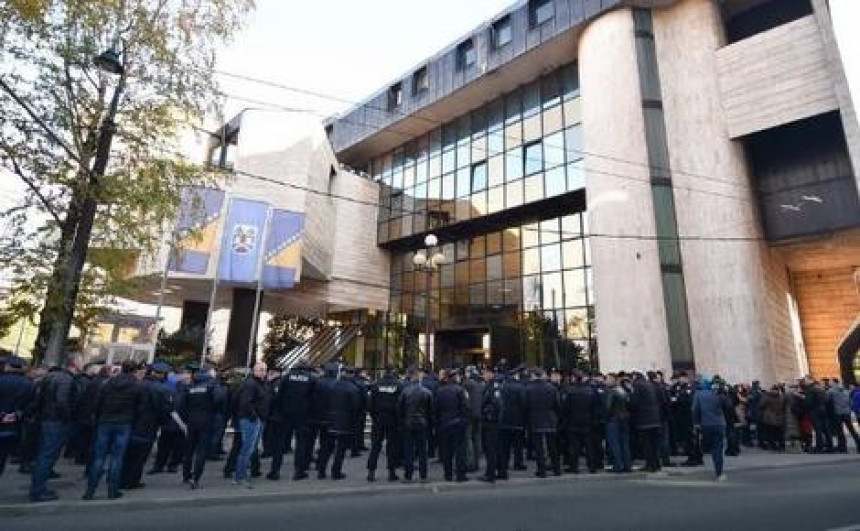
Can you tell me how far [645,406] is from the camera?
34.9 ft

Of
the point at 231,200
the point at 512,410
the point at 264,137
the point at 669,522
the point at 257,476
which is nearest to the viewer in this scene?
the point at 669,522

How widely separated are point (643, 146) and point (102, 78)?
Result: 693 inches

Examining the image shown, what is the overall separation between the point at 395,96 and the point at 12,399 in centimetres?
2624

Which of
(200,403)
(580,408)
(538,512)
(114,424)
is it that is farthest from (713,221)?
(114,424)

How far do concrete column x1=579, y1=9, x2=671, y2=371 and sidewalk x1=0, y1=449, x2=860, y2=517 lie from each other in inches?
308

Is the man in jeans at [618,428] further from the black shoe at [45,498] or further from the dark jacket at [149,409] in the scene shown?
the black shoe at [45,498]

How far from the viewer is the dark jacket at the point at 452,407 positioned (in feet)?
30.1

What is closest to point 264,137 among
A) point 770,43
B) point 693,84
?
point 693,84

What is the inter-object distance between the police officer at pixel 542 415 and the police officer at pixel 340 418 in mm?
3257

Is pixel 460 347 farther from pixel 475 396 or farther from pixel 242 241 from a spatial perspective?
pixel 475 396

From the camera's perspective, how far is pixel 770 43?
19.7 metres

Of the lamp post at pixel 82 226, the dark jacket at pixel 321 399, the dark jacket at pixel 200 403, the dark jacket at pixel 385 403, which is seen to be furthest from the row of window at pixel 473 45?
the dark jacket at pixel 200 403

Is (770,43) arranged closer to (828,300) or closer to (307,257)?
(828,300)

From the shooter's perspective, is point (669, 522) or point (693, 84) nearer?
point (669, 522)
